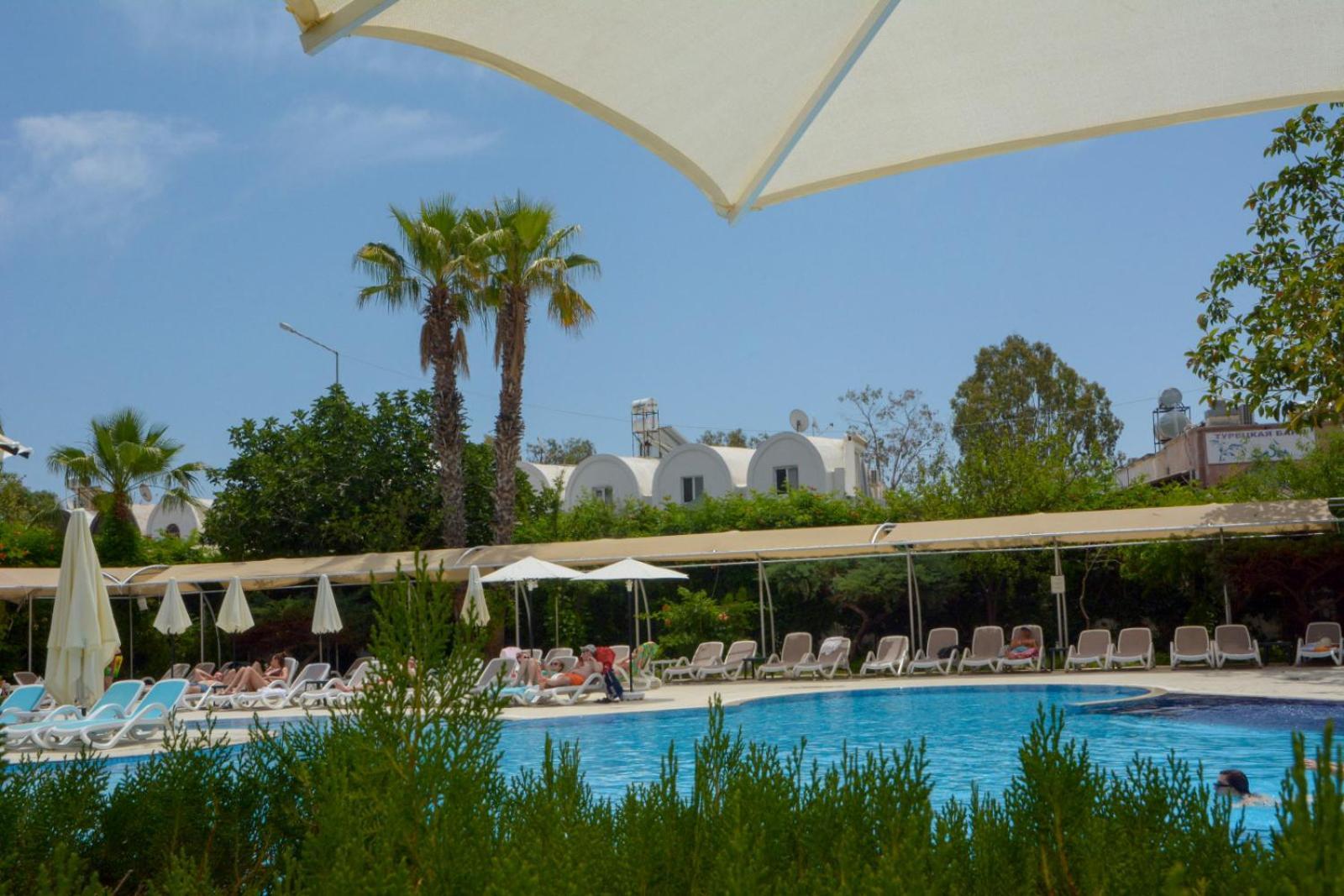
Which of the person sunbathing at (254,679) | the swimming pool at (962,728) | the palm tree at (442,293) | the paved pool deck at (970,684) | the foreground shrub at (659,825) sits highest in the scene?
the palm tree at (442,293)

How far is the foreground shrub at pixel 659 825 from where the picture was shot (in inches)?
84.5

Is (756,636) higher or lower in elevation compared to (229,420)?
lower

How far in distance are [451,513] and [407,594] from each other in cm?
2181

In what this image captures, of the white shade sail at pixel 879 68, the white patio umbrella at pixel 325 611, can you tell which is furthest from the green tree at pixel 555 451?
the white shade sail at pixel 879 68

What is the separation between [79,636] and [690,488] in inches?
1069

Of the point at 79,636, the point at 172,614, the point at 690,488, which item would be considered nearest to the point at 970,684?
the point at 79,636

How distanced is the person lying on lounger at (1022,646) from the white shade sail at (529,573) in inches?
270

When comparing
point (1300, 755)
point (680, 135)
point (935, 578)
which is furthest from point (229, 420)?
point (1300, 755)

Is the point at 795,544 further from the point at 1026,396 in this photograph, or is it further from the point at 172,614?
the point at 1026,396

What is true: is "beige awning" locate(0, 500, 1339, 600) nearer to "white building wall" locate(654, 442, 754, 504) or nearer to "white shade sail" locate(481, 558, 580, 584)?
"white shade sail" locate(481, 558, 580, 584)

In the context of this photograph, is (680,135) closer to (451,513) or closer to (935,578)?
(935,578)

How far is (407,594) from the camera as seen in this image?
2459 millimetres

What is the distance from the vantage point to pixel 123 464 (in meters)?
25.4

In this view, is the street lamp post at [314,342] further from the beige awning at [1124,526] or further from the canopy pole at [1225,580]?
the canopy pole at [1225,580]
